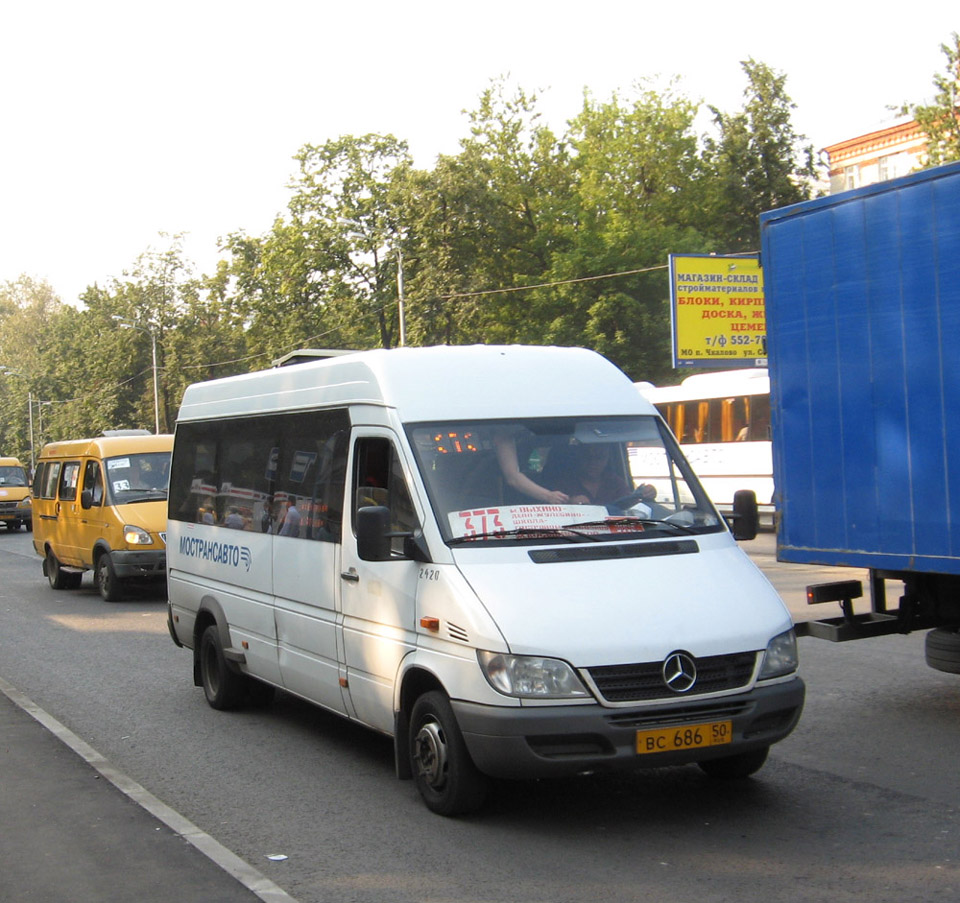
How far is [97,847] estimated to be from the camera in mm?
A: 5715

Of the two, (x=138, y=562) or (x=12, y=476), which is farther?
(x=12, y=476)

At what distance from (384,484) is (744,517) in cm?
202

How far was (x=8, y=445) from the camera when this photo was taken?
11050cm

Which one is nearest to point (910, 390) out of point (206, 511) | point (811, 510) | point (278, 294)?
point (811, 510)

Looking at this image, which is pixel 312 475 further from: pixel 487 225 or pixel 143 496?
pixel 487 225

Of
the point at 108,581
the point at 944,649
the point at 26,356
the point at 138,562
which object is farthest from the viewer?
the point at 26,356

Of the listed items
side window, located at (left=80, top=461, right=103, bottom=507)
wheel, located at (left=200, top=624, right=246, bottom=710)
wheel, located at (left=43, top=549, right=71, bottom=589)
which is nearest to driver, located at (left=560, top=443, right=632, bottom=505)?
wheel, located at (left=200, top=624, right=246, bottom=710)

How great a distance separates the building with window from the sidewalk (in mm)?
68426

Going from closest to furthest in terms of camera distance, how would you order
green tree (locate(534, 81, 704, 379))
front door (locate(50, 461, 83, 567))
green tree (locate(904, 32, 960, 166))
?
1. front door (locate(50, 461, 83, 567))
2. green tree (locate(904, 32, 960, 166))
3. green tree (locate(534, 81, 704, 379))

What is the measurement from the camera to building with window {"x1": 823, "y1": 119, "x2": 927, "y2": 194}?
72175 millimetres

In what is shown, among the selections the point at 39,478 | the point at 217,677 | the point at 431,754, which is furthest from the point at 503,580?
the point at 39,478

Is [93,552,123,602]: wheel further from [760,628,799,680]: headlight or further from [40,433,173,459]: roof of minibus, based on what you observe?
[760,628,799,680]: headlight

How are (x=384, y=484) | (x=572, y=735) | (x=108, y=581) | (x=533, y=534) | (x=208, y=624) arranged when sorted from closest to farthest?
1. (x=572, y=735)
2. (x=533, y=534)
3. (x=384, y=484)
4. (x=208, y=624)
5. (x=108, y=581)

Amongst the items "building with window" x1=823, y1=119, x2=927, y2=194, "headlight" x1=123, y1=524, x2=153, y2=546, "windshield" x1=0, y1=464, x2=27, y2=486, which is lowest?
"headlight" x1=123, y1=524, x2=153, y2=546
